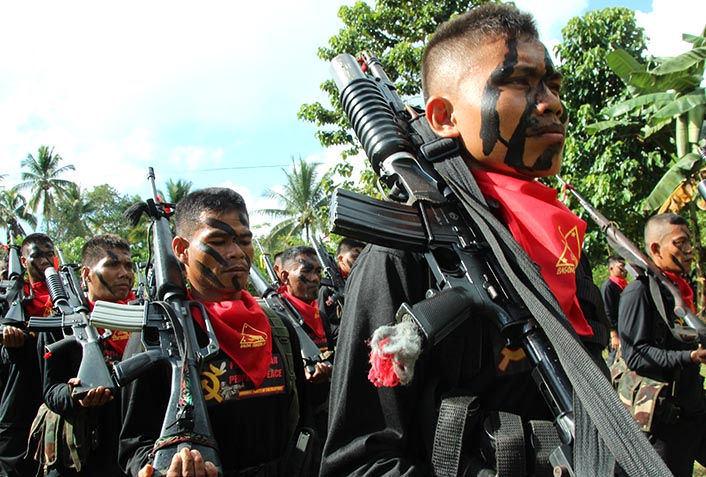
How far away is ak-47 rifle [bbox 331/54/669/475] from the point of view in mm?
1354

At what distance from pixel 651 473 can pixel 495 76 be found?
1.19 m

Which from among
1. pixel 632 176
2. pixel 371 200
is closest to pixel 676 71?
pixel 632 176

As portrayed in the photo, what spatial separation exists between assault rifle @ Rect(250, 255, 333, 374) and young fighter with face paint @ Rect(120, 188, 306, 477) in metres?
1.33

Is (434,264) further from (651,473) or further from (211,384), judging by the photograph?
(211,384)

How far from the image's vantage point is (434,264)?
1663 millimetres

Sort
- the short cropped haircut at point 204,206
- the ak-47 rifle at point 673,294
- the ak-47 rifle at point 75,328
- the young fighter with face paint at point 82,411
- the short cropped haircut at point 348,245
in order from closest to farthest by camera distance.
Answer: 1. the short cropped haircut at point 204,206
2. the ak-47 rifle at point 75,328
3. the young fighter with face paint at point 82,411
4. the ak-47 rifle at point 673,294
5. the short cropped haircut at point 348,245

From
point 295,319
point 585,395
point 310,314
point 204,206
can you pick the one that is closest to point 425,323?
point 585,395

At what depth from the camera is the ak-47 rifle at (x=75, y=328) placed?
3549mm

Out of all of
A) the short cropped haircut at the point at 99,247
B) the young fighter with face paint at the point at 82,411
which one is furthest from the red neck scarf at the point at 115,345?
the short cropped haircut at the point at 99,247

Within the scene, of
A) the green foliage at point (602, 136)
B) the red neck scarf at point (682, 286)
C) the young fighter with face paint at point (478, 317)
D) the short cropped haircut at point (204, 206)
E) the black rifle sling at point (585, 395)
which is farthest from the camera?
the green foliage at point (602, 136)

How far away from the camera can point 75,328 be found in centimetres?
440

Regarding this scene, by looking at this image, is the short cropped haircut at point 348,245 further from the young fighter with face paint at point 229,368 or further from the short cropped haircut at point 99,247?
the young fighter with face paint at point 229,368

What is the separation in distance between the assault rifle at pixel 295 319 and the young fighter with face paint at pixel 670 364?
2.53m

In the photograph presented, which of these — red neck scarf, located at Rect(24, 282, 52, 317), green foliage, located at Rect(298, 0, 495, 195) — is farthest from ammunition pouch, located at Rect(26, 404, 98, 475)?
green foliage, located at Rect(298, 0, 495, 195)
